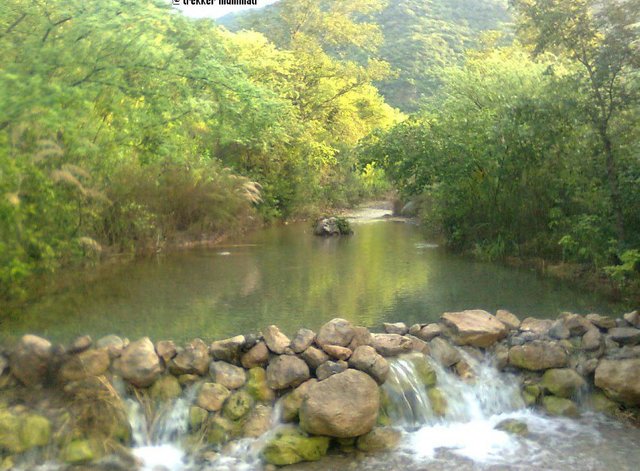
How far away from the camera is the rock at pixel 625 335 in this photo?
28.5 feet

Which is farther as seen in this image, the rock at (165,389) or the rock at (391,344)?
the rock at (391,344)

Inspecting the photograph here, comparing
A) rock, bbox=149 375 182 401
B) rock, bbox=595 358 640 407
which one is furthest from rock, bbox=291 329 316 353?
rock, bbox=595 358 640 407

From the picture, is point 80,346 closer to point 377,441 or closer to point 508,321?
point 377,441

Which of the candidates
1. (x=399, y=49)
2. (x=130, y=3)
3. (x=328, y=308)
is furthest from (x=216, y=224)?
(x=399, y=49)

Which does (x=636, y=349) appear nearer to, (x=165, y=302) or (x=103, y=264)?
(x=165, y=302)

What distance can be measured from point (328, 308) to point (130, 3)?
5.80 metres

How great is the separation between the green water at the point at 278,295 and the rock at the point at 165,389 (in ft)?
6.63

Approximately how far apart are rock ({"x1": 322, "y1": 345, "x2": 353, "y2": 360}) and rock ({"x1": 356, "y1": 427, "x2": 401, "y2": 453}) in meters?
0.99

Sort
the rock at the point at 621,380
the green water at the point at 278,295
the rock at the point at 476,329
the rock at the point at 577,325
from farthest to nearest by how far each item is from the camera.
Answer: the green water at the point at 278,295, the rock at the point at 577,325, the rock at the point at 476,329, the rock at the point at 621,380

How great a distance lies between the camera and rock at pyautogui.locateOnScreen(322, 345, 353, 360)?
25.9ft

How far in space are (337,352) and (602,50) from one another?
311 inches

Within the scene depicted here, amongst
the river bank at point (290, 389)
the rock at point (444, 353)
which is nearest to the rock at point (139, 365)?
the river bank at point (290, 389)

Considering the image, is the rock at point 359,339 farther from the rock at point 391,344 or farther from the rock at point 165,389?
the rock at point 165,389

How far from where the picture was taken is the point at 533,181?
1577 centimetres
